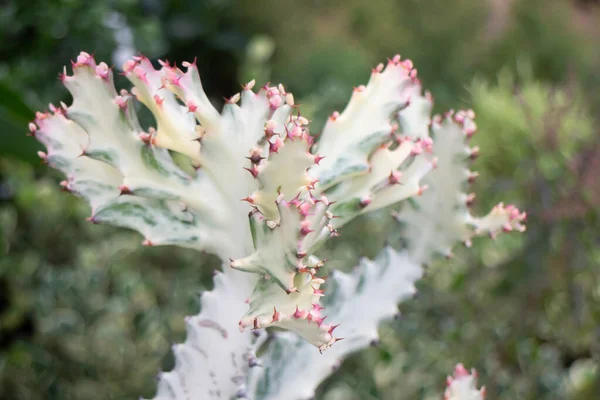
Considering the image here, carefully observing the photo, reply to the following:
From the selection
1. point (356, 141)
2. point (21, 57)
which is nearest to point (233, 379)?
point (356, 141)

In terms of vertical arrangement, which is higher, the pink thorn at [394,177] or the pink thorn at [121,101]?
the pink thorn at [121,101]

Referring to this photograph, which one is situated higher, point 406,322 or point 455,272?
point 455,272

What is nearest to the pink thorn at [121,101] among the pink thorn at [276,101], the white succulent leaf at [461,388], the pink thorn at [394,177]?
the pink thorn at [276,101]

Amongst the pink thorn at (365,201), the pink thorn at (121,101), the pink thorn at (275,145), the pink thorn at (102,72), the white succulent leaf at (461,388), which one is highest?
the pink thorn at (102,72)

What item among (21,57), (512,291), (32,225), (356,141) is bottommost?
(356,141)

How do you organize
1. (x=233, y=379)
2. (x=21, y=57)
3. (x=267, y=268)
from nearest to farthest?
(x=267, y=268)
(x=233, y=379)
(x=21, y=57)

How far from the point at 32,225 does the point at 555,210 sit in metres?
1.22

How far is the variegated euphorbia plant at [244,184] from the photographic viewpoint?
1.42 ft

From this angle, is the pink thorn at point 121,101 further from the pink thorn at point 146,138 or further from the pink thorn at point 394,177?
the pink thorn at point 394,177

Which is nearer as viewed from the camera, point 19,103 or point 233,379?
point 233,379

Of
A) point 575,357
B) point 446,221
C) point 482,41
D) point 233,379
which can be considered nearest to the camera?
point 233,379

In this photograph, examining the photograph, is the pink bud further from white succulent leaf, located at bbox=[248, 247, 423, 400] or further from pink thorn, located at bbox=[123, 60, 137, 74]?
white succulent leaf, located at bbox=[248, 247, 423, 400]

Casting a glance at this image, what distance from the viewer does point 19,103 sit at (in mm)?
1168

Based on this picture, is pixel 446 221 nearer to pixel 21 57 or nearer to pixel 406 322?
pixel 406 322
